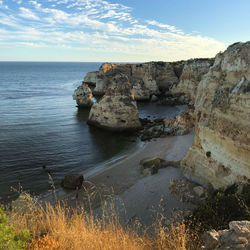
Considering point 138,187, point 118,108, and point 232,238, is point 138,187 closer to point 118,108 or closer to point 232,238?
point 232,238

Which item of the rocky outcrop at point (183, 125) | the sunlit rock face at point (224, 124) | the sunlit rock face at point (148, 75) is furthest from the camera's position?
the sunlit rock face at point (148, 75)

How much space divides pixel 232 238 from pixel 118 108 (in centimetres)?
2763

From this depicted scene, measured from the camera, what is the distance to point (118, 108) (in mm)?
30953

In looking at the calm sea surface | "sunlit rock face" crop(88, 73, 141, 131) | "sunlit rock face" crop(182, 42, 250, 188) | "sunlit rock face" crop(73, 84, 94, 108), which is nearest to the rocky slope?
"sunlit rock face" crop(73, 84, 94, 108)

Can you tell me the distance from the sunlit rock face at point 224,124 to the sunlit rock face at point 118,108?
1719 centimetres

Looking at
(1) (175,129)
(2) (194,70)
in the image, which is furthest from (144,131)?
(2) (194,70)

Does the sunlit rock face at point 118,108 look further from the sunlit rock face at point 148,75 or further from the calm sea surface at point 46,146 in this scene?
A: the sunlit rock face at point 148,75

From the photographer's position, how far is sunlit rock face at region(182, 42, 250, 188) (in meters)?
10.1

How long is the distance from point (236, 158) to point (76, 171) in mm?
13692

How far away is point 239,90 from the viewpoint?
10.4 meters

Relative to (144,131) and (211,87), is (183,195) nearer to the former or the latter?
(211,87)

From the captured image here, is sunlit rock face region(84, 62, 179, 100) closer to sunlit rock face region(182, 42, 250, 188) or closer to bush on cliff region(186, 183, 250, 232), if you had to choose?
sunlit rock face region(182, 42, 250, 188)

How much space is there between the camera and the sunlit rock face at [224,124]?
10.1 metres

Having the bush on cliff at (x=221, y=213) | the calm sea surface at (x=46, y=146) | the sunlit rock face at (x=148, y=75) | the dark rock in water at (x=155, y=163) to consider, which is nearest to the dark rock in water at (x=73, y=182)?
the calm sea surface at (x=46, y=146)
